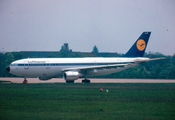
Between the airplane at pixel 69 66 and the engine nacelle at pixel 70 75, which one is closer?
the engine nacelle at pixel 70 75

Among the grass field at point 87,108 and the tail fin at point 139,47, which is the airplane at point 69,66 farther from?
the grass field at point 87,108

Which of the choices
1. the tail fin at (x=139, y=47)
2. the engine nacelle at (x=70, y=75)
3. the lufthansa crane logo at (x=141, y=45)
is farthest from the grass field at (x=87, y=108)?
the lufthansa crane logo at (x=141, y=45)

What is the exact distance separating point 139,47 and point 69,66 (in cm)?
996

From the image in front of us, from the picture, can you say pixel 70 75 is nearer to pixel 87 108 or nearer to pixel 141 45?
pixel 141 45

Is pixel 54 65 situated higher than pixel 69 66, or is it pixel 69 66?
pixel 54 65

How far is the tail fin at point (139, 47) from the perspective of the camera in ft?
192

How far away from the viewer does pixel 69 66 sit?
55312mm

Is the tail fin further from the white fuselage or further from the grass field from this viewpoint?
the grass field

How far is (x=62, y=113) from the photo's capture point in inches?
864

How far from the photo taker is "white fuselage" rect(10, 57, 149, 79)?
53.6m

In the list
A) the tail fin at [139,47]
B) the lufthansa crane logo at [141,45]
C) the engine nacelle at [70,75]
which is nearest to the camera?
the engine nacelle at [70,75]

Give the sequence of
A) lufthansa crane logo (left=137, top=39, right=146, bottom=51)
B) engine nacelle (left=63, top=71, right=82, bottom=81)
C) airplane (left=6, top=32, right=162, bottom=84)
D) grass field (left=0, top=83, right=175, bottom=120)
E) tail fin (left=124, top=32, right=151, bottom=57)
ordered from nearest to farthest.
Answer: grass field (left=0, top=83, right=175, bottom=120), engine nacelle (left=63, top=71, right=82, bottom=81), airplane (left=6, top=32, right=162, bottom=84), tail fin (left=124, top=32, right=151, bottom=57), lufthansa crane logo (left=137, top=39, right=146, bottom=51)

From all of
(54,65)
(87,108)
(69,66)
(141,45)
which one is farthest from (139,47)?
(87,108)

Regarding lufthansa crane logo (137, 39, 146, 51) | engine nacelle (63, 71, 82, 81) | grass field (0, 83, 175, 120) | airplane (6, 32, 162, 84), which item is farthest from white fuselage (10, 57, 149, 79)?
grass field (0, 83, 175, 120)
